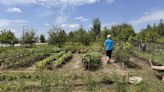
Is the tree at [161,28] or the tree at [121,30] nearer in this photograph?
the tree at [121,30]

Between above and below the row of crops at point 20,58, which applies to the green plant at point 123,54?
above

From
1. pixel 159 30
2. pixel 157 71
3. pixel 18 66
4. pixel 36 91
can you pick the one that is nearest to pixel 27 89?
pixel 36 91

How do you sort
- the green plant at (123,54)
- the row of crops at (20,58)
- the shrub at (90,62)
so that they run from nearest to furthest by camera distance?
1. the shrub at (90,62)
2. the row of crops at (20,58)
3. the green plant at (123,54)

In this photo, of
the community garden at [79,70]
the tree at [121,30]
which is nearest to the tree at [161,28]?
the tree at [121,30]

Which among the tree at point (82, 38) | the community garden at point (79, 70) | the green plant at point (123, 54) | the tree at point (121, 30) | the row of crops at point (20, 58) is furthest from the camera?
the tree at point (121, 30)

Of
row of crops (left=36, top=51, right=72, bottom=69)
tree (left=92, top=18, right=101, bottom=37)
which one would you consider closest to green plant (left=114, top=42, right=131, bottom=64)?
row of crops (left=36, top=51, right=72, bottom=69)

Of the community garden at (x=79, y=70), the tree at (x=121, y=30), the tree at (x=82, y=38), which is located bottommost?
the community garden at (x=79, y=70)

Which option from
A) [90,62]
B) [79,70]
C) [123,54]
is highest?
[123,54]

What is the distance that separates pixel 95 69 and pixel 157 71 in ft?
10.3

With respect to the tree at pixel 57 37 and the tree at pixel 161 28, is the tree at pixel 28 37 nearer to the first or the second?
the tree at pixel 57 37

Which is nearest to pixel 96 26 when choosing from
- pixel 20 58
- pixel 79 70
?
pixel 20 58

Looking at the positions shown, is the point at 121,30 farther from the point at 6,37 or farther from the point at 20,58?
the point at 20,58

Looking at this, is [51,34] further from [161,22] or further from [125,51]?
[161,22]

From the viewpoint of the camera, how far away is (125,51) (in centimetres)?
1529
